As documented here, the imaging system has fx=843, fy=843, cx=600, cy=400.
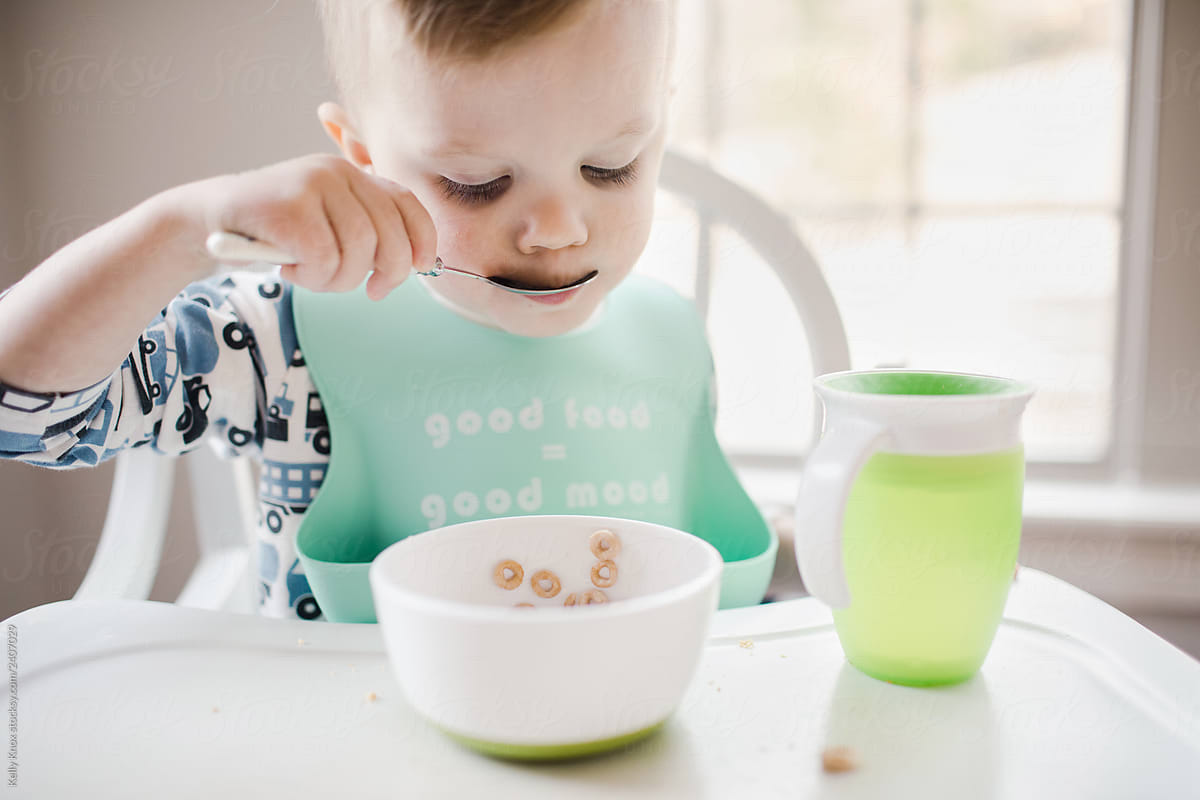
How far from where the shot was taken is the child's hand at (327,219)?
0.44 meters

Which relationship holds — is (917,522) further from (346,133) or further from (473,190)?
(346,133)

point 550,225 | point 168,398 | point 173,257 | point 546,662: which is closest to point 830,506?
point 546,662

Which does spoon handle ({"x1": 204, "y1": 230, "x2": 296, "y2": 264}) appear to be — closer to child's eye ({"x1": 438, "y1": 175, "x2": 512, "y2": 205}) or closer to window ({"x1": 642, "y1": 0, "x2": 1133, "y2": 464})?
child's eye ({"x1": 438, "y1": 175, "x2": 512, "y2": 205})

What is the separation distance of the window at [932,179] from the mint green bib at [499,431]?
1.96 ft

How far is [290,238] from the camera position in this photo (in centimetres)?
43

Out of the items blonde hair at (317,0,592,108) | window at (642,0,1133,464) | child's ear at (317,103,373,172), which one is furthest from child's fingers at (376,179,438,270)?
window at (642,0,1133,464)

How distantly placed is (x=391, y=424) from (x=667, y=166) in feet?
1.14

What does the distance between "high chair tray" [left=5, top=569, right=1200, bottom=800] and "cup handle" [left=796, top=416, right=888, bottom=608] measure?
6 centimetres

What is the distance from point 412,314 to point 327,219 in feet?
0.87

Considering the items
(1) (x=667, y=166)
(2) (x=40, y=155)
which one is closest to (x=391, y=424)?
(1) (x=667, y=166)

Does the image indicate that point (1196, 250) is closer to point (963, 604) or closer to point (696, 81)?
point (696, 81)

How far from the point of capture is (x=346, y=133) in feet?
→ 2.22

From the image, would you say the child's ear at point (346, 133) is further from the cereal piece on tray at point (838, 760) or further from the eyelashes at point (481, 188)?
the cereal piece on tray at point (838, 760)

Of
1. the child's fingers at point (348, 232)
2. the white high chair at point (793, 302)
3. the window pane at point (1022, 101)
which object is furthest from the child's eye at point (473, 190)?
the window pane at point (1022, 101)
